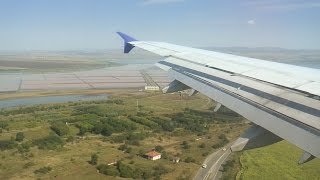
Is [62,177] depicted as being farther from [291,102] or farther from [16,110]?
[16,110]

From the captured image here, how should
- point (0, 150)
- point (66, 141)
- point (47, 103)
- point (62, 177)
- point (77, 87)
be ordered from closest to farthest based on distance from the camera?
point (62, 177) < point (0, 150) < point (66, 141) < point (47, 103) < point (77, 87)

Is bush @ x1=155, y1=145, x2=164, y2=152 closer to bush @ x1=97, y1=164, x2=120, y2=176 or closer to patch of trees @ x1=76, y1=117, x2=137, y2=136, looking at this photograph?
bush @ x1=97, y1=164, x2=120, y2=176

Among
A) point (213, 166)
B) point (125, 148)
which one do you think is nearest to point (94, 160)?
point (125, 148)

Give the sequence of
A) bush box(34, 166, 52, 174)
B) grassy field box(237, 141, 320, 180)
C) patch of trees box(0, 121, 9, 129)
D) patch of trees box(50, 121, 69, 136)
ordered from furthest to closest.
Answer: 1. patch of trees box(0, 121, 9, 129)
2. patch of trees box(50, 121, 69, 136)
3. bush box(34, 166, 52, 174)
4. grassy field box(237, 141, 320, 180)

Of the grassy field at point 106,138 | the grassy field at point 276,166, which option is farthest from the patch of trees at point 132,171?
the grassy field at point 276,166

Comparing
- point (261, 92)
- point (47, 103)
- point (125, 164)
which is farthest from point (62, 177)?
point (47, 103)

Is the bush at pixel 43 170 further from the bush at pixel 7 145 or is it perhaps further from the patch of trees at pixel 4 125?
the patch of trees at pixel 4 125

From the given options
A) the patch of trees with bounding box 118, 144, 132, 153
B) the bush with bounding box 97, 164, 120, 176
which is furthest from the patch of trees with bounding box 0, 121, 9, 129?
the bush with bounding box 97, 164, 120, 176

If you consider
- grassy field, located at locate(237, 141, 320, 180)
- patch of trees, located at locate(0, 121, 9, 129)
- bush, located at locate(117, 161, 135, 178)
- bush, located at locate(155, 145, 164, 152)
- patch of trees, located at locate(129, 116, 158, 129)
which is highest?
grassy field, located at locate(237, 141, 320, 180)
